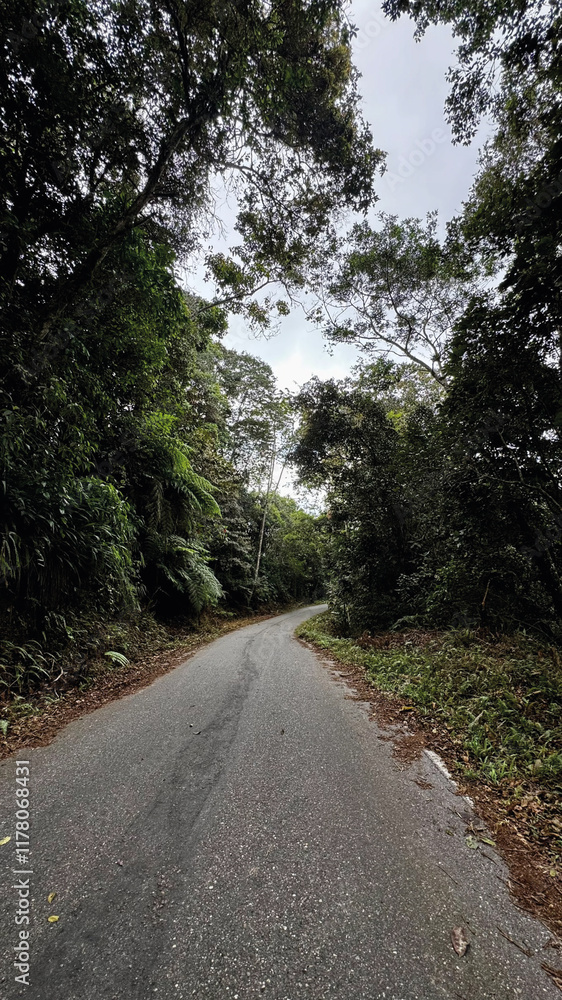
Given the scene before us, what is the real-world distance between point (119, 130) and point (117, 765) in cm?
772

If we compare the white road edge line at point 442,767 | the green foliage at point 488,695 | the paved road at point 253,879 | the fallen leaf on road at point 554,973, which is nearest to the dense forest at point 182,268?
the green foliage at point 488,695

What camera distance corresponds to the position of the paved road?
116 cm

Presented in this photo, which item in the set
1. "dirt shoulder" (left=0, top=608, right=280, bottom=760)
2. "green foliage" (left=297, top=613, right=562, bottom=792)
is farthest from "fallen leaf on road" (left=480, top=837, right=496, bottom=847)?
"dirt shoulder" (left=0, top=608, right=280, bottom=760)

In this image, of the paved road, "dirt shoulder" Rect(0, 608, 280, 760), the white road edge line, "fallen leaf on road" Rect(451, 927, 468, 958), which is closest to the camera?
the paved road

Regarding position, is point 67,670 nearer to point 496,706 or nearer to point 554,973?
point 554,973

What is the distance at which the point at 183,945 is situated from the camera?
4.07 feet

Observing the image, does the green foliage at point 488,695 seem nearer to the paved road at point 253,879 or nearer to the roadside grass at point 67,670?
the paved road at point 253,879

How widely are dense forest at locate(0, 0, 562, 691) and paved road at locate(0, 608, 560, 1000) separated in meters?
2.23

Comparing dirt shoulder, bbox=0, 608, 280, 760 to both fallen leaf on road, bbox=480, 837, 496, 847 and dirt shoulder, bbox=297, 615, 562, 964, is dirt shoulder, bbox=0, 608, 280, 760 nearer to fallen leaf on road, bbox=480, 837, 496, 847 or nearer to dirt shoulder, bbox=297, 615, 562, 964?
dirt shoulder, bbox=297, 615, 562, 964

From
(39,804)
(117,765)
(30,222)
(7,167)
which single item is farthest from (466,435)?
(7,167)

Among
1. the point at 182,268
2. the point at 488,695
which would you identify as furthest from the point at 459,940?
the point at 182,268

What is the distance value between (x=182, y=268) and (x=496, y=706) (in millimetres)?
8649

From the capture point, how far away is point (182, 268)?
6730 millimetres

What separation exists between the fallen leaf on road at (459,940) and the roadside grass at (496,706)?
88 cm
